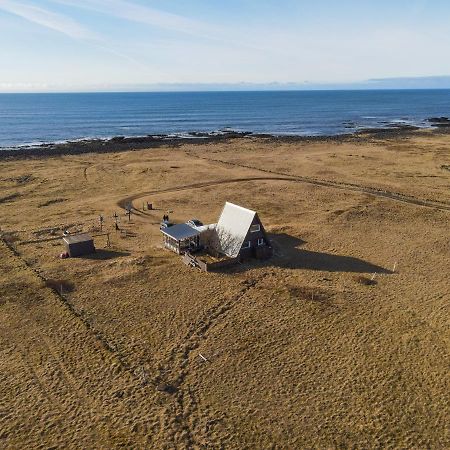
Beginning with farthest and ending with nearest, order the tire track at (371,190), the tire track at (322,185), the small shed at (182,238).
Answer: the tire track at (322,185) < the tire track at (371,190) < the small shed at (182,238)

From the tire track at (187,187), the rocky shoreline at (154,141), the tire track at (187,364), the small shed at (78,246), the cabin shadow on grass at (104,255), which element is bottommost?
the tire track at (187,364)

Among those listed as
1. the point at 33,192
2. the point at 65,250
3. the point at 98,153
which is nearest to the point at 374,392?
the point at 65,250

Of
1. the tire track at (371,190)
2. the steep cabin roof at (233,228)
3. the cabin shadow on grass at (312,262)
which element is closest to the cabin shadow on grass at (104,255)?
the steep cabin roof at (233,228)

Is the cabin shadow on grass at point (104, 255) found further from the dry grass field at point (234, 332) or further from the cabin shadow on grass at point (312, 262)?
the cabin shadow on grass at point (312, 262)

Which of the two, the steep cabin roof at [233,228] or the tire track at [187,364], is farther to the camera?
the steep cabin roof at [233,228]

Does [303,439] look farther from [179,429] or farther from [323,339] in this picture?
[323,339]

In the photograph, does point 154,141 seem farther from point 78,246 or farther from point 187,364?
point 187,364

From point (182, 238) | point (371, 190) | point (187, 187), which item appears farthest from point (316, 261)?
point (187, 187)
